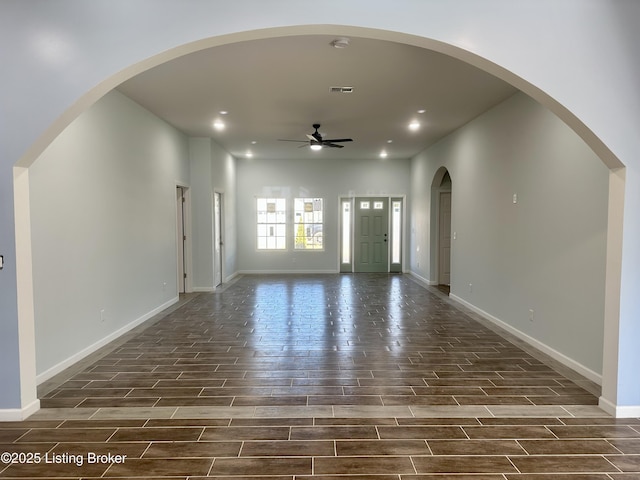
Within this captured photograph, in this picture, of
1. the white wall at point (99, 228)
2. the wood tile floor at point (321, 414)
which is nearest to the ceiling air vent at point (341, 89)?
the white wall at point (99, 228)

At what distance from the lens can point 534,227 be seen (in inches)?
175

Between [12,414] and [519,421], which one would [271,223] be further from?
[519,421]

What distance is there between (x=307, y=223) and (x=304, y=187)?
95 cm

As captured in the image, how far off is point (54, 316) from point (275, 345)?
214 cm

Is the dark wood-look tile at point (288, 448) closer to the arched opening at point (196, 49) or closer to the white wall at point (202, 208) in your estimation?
the arched opening at point (196, 49)

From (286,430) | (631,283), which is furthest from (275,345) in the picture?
(631,283)

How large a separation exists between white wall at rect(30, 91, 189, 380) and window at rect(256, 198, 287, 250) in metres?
4.11

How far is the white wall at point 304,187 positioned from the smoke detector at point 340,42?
22.4 ft

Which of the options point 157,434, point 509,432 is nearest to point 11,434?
point 157,434

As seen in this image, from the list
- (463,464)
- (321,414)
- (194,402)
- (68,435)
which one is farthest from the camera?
(194,402)

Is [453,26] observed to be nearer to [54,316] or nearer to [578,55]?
[578,55]

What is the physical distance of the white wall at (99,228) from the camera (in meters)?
3.58

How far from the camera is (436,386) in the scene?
3.38 meters

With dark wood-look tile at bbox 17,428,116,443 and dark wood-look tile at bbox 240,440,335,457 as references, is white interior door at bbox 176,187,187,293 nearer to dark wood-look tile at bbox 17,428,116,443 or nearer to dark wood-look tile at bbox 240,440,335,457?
dark wood-look tile at bbox 17,428,116,443
